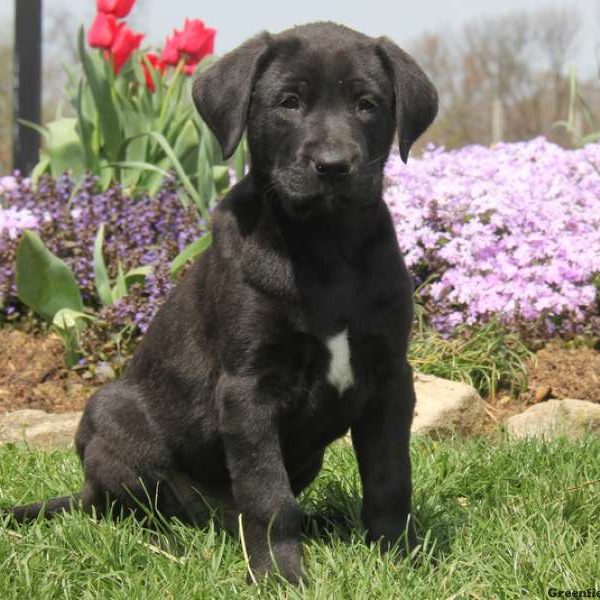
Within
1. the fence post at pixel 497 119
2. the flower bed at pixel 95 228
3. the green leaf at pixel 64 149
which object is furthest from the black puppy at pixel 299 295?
the fence post at pixel 497 119

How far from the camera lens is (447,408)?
15.4ft

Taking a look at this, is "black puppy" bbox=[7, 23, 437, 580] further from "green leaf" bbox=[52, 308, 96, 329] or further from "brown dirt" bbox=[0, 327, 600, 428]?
"green leaf" bbox=[52, 308, 96, 329]

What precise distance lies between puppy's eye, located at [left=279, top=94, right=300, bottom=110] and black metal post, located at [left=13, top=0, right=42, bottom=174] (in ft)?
15.9

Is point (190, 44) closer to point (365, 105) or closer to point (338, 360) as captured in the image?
point (365, 105)

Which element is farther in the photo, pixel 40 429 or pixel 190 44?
pixel 190 44

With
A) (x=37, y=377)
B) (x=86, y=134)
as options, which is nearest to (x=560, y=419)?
(x=37, y=377)

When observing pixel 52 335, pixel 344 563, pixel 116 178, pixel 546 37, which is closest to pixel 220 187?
pixel 116 178

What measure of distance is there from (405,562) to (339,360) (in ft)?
1.77

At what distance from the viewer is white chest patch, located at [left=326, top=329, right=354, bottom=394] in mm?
2920

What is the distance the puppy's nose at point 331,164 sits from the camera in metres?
2.81

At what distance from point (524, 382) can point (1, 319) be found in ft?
9.05

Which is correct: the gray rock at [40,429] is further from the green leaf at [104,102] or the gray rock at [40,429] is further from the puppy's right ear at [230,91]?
the green leaf at [104,102]

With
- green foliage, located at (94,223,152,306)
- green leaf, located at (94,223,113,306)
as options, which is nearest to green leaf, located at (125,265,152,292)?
green foliage, located at (94,223,152,306)

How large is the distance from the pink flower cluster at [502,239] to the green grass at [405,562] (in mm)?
1713
